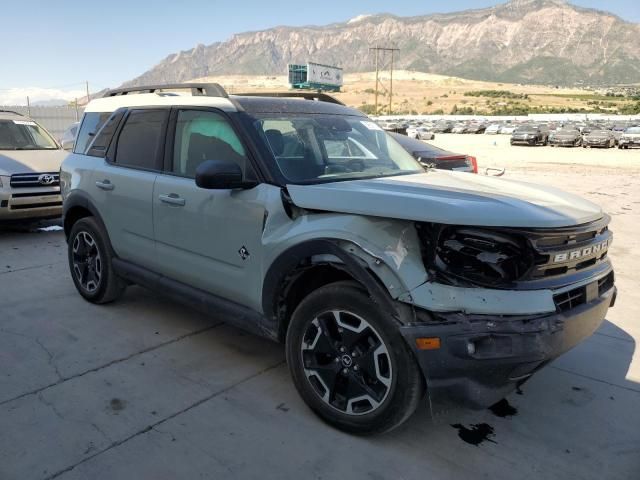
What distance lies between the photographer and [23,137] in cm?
905

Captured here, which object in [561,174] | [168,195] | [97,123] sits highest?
[97,123]

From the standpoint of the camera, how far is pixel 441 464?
279 cm

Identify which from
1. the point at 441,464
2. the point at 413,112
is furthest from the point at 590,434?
the point at 413,112

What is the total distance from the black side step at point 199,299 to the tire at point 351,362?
0.29 meters

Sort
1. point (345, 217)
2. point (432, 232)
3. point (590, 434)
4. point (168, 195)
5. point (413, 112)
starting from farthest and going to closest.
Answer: point (413, 112) → point (168, 195) → point (590, 434) → point (345, 217) → point (432, 232)

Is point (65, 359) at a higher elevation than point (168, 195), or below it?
below

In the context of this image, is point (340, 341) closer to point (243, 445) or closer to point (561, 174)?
point (243, 445)

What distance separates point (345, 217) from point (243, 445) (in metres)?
1.32

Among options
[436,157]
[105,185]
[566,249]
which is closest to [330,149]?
[566,249]

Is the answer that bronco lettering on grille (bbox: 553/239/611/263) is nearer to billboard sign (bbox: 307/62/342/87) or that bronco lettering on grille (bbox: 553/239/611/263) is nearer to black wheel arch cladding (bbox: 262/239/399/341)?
black wheel arch cladding (bbox: 262/239/399/341)

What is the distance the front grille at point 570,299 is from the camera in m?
2.67

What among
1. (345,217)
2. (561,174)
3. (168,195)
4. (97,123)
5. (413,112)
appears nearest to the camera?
(345,217)

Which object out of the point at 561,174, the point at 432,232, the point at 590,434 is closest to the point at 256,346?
the point at 432,232

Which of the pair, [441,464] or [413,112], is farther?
[413,112]
